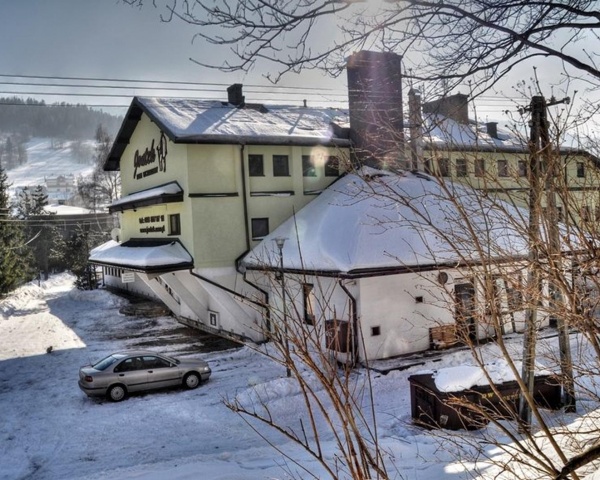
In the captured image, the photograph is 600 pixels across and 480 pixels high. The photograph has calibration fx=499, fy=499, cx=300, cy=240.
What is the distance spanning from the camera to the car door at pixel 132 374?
14781 millimetres

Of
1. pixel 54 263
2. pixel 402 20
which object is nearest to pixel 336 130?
pixel 402 20

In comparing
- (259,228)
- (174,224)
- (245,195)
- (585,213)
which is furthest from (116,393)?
(585,213)

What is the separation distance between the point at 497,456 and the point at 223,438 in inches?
239

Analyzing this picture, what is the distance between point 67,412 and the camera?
1379 centimetres

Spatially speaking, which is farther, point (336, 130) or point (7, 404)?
point (336, 130)

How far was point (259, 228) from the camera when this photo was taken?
2136 centimetres

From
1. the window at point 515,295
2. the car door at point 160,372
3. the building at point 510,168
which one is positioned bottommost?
the car door at point 160,372

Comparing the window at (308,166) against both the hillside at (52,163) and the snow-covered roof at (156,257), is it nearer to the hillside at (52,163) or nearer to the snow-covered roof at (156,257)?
the snow-covered roof at (156,257)

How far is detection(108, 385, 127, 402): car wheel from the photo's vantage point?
47.9 ft

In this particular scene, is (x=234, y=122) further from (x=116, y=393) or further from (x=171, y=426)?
(x=171, y=426)

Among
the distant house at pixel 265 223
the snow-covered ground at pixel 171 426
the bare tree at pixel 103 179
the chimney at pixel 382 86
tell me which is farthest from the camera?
the bare tree at pixel 103 179

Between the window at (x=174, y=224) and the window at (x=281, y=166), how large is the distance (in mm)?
4572

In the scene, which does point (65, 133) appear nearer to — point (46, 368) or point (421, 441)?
point (46, 368)

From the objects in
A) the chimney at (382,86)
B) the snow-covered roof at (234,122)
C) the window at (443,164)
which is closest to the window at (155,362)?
the snow-covered roof at (234,122)
